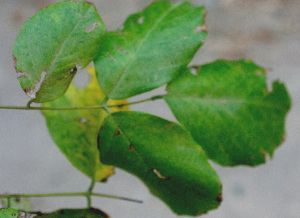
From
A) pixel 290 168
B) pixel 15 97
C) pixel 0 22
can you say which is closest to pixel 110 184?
pixel 15 97

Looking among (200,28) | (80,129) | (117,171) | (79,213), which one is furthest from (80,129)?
(117,171)

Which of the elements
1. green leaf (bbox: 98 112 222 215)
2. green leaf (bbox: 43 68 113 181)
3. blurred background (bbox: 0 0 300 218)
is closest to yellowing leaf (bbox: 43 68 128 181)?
green leaf (bbox: 43 68 113 181)

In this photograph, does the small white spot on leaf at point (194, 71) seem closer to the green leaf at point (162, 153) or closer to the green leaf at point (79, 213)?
the green leaf at point (162, 153)

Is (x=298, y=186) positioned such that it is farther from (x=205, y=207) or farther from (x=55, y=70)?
(x=55, y=70)

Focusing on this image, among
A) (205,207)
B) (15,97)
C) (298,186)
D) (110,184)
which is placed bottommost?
(298,186)

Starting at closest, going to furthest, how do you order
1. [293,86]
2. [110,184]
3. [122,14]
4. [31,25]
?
[31,25] < [110,184] < [293,86] < [122,14]

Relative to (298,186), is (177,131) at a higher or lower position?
higher
